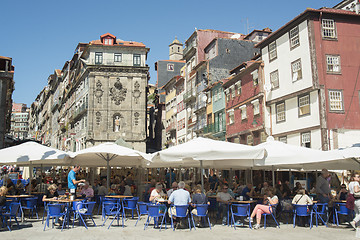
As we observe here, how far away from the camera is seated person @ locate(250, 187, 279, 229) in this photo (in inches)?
437

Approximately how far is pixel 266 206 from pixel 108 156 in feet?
22.5

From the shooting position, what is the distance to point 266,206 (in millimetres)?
11156

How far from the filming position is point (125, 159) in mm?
16781

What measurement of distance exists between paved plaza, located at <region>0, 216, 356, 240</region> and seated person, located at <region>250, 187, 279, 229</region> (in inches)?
14.5

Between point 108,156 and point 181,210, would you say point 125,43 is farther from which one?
point 181,210

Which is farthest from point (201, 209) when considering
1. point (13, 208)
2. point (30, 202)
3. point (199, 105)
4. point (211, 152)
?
point (199, 105)

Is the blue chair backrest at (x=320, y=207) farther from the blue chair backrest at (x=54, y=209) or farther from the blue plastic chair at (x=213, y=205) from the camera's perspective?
the blue chair backrest at (x=54, y=209)

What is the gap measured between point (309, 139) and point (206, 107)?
17999 mm

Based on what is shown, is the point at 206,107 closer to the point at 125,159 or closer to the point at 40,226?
the point at 125,159

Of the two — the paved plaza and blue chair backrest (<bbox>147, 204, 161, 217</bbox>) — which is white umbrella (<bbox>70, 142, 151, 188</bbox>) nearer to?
the paved plaza

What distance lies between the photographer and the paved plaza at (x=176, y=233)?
9.55 metres

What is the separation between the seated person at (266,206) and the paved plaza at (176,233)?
0.37 meters

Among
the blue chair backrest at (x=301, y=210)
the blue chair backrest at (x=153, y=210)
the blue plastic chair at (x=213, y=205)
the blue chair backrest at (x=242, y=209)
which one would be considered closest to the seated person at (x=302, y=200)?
the blue chair backrest at (x=301, y=210)

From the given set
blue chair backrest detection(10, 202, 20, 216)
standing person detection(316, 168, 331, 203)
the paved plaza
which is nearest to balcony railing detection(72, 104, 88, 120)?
the paved plaza
